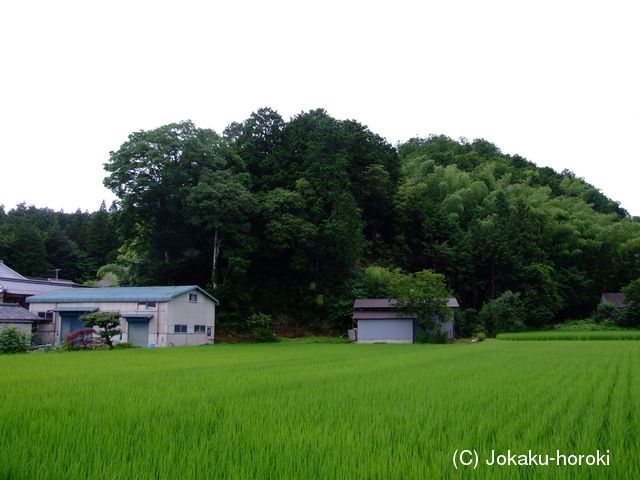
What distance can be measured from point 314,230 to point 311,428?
82.3ft

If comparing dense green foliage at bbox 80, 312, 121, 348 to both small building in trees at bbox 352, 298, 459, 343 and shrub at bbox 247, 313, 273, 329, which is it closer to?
shrub at bbox 247, 313, 273, 329

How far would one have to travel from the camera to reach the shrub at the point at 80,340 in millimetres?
20250

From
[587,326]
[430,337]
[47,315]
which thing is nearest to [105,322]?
[47,315]

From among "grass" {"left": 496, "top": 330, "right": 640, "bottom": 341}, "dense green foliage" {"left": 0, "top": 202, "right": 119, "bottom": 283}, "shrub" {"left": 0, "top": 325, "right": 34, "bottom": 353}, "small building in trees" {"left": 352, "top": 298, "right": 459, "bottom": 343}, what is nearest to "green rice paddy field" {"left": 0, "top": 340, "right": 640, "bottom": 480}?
"shrub" {"left": 0, "top": 325, "right": 34, "bottom": 353}

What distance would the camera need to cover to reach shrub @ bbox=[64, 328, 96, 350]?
2025 centimetres

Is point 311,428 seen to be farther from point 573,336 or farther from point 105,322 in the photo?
point 573,336

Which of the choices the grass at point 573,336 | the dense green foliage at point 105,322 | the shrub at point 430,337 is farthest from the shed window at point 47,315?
the grass at point 573,336

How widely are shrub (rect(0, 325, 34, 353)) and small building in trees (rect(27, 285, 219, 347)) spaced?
5052 mm

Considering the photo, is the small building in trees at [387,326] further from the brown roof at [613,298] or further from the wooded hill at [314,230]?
the brown roof at [613,298]

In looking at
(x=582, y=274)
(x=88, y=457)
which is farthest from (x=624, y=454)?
(x=582, y=274)

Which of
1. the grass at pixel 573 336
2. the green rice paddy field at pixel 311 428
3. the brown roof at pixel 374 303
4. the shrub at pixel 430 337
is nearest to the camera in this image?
the green rice paddy field at pixel 311 428

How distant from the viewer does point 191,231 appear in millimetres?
30391

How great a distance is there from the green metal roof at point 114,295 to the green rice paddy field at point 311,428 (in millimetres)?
15220

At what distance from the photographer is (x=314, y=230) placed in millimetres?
29562
